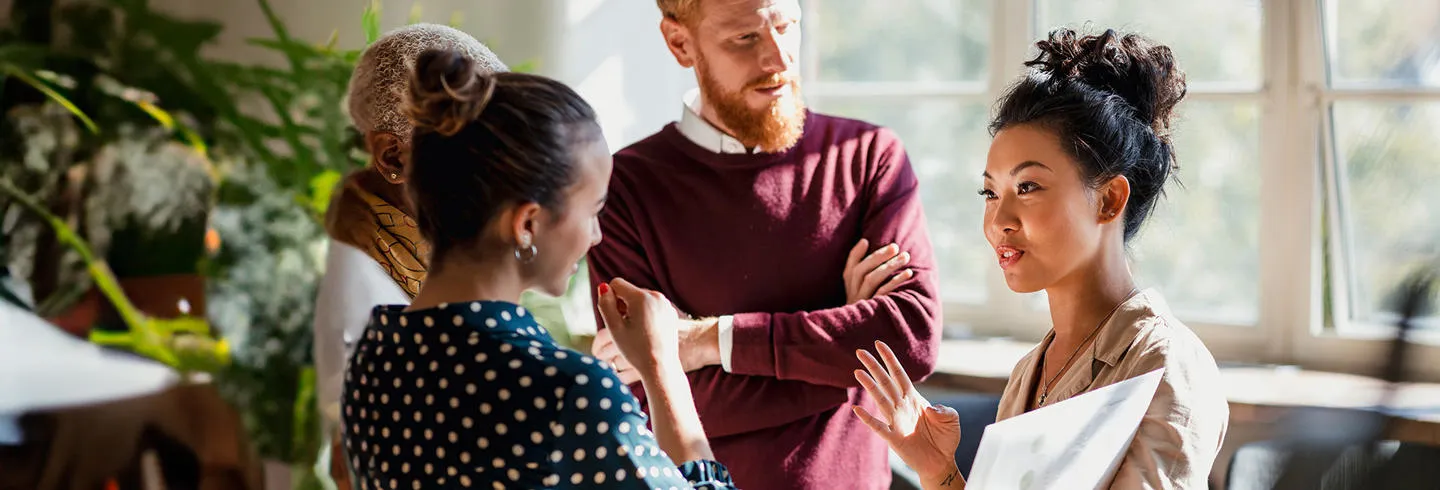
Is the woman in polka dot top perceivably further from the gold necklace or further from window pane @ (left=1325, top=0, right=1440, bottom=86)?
window pane @ (left=1325, top=0, right=1440, bottom=86)

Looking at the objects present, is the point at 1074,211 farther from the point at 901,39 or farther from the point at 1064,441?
the point at 901,39

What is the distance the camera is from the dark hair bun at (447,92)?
1.11 metres

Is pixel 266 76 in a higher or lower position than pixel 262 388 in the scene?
higher

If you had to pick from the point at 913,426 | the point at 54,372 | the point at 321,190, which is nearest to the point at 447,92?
the point at 913,426

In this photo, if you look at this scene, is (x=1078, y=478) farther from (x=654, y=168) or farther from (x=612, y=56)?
(x=612, y=56)

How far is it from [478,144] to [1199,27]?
2.49 meters

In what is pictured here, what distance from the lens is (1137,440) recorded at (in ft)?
4.40

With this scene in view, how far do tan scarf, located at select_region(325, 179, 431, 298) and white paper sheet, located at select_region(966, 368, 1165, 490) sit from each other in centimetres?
72

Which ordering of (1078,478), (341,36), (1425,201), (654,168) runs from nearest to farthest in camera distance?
(1078,478), (654,168), (1425,201), (341,36)

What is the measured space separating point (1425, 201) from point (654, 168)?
1953 mm

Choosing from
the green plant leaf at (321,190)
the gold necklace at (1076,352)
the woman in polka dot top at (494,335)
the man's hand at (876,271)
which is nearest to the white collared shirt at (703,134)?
the man's hand at (876,271)

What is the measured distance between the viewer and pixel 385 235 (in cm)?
158

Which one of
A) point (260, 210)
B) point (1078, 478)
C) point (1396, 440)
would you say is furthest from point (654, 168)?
point (1396, 440)

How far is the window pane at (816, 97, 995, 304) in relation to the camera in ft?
11.4
